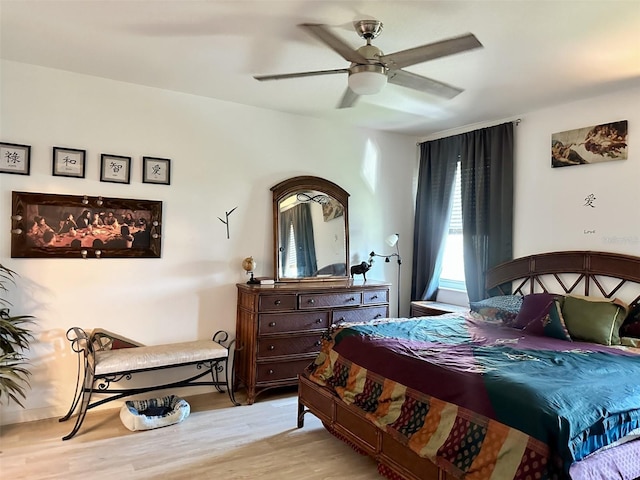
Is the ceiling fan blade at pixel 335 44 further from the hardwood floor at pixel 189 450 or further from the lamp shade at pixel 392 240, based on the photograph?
the lamp shade at pixel 392 240

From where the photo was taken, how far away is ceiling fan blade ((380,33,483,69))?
221 centimetres

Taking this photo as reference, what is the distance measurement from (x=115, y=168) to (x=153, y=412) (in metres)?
2.02

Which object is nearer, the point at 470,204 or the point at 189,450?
the point at 189,450

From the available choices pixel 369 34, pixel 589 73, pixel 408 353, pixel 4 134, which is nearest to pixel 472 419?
pixel 408 353

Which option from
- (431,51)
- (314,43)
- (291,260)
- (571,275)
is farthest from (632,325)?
(314,43)

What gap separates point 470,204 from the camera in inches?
186

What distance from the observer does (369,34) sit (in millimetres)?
2598

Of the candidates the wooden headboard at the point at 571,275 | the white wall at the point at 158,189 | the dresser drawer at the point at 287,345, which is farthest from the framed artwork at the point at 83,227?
the wooden headboard at the point at 571,275

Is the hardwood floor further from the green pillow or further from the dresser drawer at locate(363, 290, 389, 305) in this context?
the green pillow

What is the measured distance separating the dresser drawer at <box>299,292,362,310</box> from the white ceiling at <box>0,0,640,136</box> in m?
1.79

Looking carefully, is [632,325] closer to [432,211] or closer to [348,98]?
[432,211]

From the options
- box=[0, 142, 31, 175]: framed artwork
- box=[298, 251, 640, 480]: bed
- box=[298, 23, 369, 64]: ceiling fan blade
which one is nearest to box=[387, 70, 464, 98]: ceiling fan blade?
box=[298, 23, 369, 64]: ceiling fan blade

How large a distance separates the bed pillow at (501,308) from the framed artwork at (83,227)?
2.87 m

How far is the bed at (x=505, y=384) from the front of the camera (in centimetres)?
185
